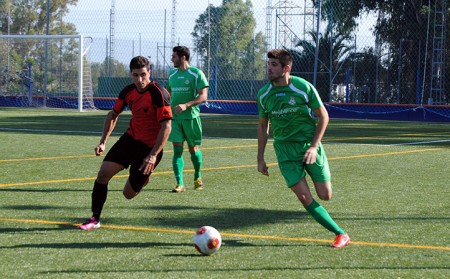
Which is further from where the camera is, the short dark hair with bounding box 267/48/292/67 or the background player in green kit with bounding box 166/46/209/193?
the background player in green kit with bounding box 166/46/209/193

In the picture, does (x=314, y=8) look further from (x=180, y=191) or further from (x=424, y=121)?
(x=180, y=191)

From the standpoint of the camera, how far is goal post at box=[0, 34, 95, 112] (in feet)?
136

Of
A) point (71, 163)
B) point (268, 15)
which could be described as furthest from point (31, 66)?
point (71, 163)

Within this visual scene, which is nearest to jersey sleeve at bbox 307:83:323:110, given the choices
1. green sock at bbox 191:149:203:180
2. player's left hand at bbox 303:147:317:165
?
player's left hand at bbox 303:147:317:165

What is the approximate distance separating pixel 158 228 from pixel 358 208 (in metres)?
2.46

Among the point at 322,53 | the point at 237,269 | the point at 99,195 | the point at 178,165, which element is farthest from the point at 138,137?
the point at 322,53

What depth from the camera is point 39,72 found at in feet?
141

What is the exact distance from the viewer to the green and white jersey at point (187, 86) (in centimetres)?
1159

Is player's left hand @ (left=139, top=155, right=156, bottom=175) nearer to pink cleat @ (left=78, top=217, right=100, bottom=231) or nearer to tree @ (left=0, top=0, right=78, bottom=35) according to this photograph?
pink cleat @ (left=78, top=217, right=100, bottom=231)

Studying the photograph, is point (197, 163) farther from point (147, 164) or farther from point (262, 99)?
point (262, 99)

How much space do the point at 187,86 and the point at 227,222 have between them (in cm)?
347

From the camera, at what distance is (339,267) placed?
253 inches

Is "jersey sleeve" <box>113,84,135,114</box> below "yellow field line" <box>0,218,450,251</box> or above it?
above

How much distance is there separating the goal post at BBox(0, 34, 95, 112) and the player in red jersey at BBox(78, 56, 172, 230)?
3209 cm
